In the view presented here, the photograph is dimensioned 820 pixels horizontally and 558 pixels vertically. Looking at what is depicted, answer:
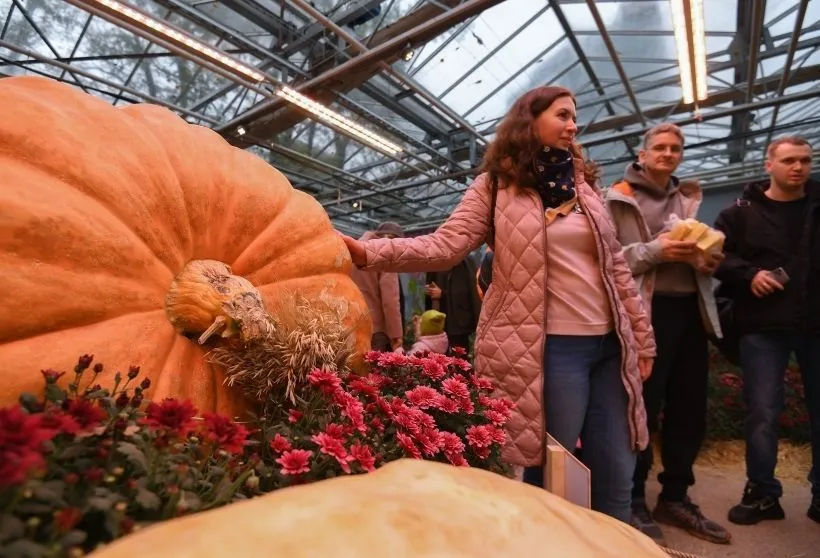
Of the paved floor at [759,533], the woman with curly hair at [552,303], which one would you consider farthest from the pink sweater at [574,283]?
the paved floor at [759,533]

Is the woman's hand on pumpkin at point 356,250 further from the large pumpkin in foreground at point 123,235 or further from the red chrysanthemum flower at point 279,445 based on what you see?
the red chrysanthemum flower at point 279,445

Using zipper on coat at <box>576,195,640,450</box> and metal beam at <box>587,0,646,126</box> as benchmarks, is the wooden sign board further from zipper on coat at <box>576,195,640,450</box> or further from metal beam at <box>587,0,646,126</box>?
metal beam at <box>587,0,646,126</box>

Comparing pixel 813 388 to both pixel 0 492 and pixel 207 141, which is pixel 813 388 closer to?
pixel 207 141

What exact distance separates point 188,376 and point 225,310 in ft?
→ 0.38

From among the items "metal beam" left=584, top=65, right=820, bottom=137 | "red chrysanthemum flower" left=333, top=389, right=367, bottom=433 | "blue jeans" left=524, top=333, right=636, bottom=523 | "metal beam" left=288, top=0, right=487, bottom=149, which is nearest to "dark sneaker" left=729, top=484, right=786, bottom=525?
"blue jeans" left=524, top=333, right=636, bottom=523

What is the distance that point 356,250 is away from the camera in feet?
3.81

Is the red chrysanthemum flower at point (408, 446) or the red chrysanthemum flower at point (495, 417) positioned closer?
the red chrysanthemum flower at point (408, 446)

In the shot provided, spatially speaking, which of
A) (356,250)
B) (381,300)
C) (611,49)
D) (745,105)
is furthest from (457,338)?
(745,105)

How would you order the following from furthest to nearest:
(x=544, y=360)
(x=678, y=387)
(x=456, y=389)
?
(x=678, y=387)
(x=544, y=360)
(x=456, y=389)

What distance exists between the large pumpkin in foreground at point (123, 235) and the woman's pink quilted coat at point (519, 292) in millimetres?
330

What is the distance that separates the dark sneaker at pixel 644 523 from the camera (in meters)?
1.89

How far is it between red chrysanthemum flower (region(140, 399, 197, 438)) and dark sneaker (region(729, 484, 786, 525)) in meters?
2.32

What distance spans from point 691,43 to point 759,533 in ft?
11.1

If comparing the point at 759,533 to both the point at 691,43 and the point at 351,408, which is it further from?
the point at 691,43
